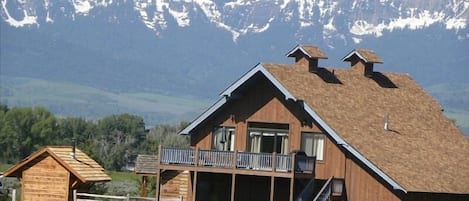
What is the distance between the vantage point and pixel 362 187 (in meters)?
68.8

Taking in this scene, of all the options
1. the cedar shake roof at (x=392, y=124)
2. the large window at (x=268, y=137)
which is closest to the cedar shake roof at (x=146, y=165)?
the large window at (x=268, y=137)

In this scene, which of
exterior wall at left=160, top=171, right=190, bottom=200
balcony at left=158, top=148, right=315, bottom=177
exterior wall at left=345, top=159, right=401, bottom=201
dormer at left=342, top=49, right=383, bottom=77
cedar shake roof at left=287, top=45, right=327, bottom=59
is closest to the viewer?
exterior wall at left=345, top=159, right=401, bottom=201

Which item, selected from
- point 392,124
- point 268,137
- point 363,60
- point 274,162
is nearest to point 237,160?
point 274,162

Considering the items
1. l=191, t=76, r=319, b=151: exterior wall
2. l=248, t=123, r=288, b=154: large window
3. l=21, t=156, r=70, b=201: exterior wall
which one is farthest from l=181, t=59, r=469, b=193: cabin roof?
l=21, t=156, r=70, b=201: exterior wall

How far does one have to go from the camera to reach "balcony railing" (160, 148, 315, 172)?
68188 mm

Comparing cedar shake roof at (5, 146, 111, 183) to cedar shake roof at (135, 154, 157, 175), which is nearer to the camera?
cedar shake roof at (5, 146, 111, 183)

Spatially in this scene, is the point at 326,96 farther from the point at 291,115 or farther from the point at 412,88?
the point at 412,88

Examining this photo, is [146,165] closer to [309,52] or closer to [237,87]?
[309,52]

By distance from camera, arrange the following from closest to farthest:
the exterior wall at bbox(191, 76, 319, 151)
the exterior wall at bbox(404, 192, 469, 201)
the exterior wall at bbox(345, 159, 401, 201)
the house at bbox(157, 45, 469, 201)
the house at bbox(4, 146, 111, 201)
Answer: the house at bbox(4, 146, 111, 201) → the exterior wall at bbox(404, 192, 469, 201) → the exterior wall at bbox(345, 159, 401, 201) → the house at bbox(157, 45, 469, 201) → the exterior wall at bbox(191, 76, 319, 151)

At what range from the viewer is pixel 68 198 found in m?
67.4

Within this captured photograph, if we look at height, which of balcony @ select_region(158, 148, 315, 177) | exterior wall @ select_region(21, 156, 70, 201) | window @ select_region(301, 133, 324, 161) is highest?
window @ select_region(301, 133, 324, 161)

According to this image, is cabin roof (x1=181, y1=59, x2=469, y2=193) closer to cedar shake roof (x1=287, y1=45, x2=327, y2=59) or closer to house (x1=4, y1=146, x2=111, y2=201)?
cedar shake roof (x1=287, y1=45, x2=327, y2=59)

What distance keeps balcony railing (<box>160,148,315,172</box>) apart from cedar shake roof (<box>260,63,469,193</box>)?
2.43 metres

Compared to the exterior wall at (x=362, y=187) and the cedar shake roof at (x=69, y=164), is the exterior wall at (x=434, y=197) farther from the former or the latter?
the cedar shake roof at (x=69, y=164)
